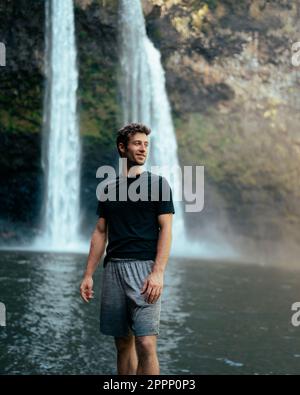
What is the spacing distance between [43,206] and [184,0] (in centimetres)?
1058

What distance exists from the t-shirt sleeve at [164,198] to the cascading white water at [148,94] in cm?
2116

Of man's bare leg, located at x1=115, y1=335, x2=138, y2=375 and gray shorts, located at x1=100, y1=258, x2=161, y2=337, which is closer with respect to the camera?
gray shorts, located at x1=100, y1=258, x2=161, y2=337

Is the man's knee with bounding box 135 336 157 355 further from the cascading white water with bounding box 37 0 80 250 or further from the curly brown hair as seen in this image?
the cascading white water with bounding box 37 0 80 250

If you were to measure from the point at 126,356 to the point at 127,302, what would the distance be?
0.39 meters

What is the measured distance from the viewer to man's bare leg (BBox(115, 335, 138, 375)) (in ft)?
13.3

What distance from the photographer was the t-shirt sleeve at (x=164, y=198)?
154 inches

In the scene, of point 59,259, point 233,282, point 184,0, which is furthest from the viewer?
point 184,0

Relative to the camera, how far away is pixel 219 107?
27.4 metres

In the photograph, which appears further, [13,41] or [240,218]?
[240,218]

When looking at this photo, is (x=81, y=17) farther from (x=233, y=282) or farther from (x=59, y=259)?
(x=233, y=282)

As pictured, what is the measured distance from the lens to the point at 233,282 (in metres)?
13.9

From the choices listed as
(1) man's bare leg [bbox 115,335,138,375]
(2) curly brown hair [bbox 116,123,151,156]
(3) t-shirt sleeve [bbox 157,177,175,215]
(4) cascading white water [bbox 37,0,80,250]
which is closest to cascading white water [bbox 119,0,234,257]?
(4) cascading white water [bbox 37,0,80,250]

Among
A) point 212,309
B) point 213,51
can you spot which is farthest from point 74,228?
point 212,309

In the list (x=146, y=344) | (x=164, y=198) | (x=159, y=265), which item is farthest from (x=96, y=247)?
(x=146, y=344)
